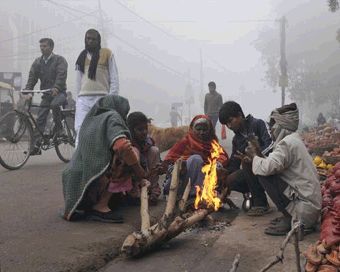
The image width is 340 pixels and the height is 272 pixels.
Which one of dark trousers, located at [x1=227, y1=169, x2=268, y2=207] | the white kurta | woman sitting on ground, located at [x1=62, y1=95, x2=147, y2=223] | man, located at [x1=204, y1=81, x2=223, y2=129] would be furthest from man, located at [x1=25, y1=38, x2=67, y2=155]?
man, located at [x1=204, y1=81, x2=223, y2=129]

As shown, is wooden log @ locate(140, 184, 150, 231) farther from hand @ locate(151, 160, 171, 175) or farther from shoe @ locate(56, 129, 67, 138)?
shoe @ locate(56, 129, 67, 138)

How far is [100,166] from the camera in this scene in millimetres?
3955

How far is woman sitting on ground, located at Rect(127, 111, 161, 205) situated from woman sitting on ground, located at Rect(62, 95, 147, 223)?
0.46 meters

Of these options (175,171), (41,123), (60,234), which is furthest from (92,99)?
(60,234)

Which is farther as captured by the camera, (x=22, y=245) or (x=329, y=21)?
(x=329, y=21)

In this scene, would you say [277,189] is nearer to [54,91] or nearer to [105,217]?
[105,217]

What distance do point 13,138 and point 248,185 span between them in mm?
3966

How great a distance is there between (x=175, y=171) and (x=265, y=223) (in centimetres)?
99

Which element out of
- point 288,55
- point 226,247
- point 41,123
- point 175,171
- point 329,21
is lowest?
point 226,247

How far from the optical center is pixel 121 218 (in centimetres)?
417

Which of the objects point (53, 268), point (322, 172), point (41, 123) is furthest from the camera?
point (41, 123)

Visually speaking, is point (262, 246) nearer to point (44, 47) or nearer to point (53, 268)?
point (53, 268)

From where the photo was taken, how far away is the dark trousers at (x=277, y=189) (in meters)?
3.75

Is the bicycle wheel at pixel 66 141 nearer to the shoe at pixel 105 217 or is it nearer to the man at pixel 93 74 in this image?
the man at pixel 93 74
